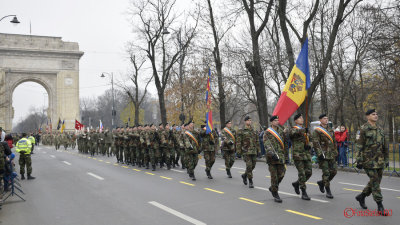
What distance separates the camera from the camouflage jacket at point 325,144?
8.58 meters

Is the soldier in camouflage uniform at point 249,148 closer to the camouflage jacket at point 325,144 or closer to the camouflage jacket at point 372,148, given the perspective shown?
the camouflage jacket at point 325,144

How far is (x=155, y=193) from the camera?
32.9 ft

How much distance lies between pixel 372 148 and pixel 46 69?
5811cm

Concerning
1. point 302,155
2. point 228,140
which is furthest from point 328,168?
point 228,140

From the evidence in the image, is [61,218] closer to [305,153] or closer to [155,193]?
[155,193]

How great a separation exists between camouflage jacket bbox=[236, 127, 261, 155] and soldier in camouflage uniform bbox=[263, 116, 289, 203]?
6.11 ft

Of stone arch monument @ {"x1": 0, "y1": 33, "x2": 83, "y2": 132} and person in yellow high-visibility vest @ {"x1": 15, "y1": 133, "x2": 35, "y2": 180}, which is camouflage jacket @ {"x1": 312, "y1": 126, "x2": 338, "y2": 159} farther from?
stone arch monument @ {"x1": 0, "y1": 33, "x2": 83, "y2": 132}

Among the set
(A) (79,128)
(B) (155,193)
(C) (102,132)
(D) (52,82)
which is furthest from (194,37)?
(D) (52,82)

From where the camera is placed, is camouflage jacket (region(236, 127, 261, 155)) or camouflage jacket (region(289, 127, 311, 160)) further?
camouflage jacket (region(236, 127, 261, 155))

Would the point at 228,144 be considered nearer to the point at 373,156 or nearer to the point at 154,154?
the point at 154,154

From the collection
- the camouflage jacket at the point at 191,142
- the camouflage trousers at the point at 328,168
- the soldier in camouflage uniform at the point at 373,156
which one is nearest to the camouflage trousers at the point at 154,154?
the camouflage jacket at the point at 191,142

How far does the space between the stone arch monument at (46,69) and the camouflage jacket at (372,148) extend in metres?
56.3

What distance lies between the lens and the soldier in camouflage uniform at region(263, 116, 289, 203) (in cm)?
834

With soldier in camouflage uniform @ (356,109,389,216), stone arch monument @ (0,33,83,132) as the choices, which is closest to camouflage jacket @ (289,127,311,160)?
soldier in camouflage uniform @ (356,109,389,216)
